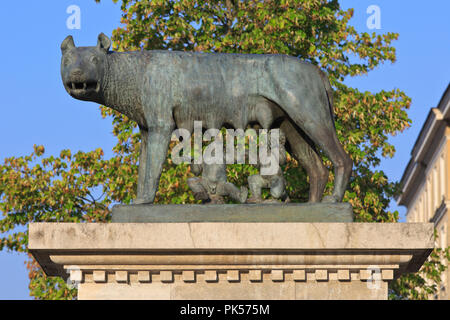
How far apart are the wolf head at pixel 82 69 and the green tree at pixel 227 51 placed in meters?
14.9

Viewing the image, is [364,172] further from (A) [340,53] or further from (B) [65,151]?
(B) [65,151]

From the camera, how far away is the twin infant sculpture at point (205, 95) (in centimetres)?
979

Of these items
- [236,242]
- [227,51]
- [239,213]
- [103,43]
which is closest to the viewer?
[236,242]

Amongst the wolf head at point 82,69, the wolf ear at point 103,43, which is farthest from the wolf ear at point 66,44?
the wolf ear at point 103,43

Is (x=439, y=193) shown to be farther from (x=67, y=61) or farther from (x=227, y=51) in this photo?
(x=67, y=61)

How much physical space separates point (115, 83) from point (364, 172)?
16.8m

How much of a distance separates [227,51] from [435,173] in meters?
40.0

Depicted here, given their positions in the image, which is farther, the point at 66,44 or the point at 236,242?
the point at 66,44

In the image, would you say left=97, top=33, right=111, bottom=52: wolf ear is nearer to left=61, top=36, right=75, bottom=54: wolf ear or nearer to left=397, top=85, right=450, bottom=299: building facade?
left=61, top=36, right=75, bottom=54: wolf ear

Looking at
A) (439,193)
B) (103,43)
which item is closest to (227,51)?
(103,43)

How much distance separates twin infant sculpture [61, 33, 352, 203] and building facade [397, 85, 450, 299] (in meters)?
40.1

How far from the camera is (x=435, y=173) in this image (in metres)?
63.5

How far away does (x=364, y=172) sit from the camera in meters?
26.0

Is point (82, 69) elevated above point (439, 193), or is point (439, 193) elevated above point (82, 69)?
point (439, 193)
